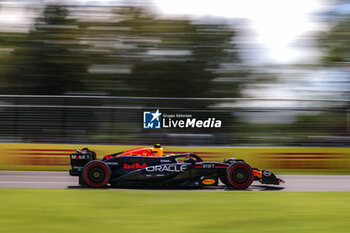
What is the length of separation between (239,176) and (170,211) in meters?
2.76

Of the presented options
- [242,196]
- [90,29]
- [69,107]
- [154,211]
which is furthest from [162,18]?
[154,211]

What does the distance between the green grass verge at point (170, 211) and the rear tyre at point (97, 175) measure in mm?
579

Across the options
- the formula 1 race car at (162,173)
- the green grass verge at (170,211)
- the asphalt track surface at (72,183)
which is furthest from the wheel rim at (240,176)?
the green grass verge at (170,211)

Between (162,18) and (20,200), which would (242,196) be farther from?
(162,18)

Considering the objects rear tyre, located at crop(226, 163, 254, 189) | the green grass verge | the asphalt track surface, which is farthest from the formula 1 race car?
the green grass verge

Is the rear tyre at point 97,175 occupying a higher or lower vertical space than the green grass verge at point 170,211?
higher

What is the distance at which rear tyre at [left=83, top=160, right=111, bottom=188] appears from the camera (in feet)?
27.2

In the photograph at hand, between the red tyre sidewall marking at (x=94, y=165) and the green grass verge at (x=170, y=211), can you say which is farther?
the red tyre sidewall marking at (x=94, y=165)

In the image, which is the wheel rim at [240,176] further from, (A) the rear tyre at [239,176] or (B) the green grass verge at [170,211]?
(B) the green grass verge at [170,211]

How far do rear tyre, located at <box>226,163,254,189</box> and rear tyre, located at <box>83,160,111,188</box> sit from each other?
218 centimetres

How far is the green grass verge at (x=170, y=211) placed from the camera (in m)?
4.86

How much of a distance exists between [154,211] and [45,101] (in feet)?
26.3

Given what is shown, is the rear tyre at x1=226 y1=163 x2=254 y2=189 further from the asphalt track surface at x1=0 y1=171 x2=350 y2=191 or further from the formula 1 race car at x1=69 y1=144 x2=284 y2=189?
the asphalt track surface at x1=0 y1=171 x2=350 y2=191

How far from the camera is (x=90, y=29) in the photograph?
684 inches
